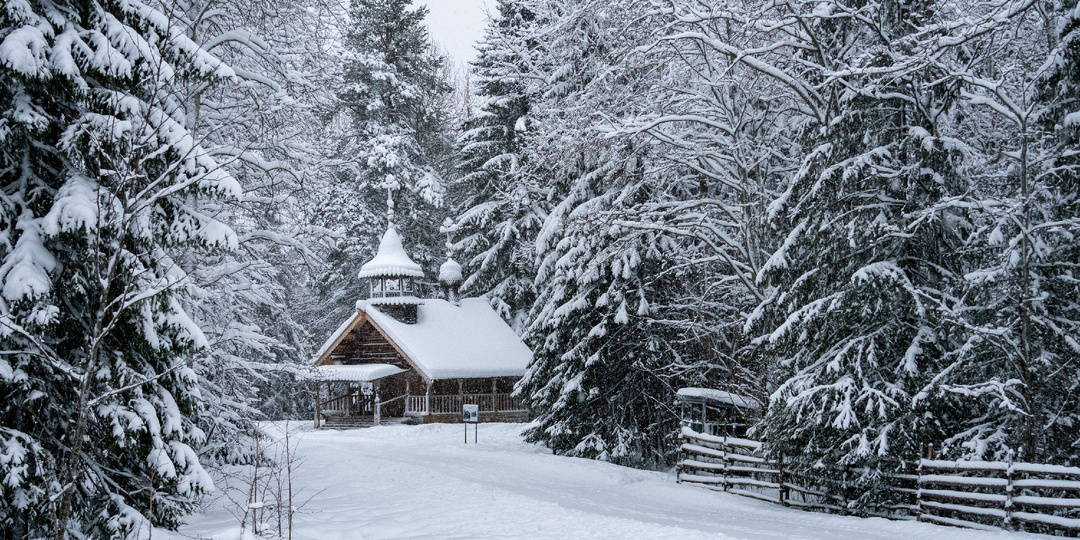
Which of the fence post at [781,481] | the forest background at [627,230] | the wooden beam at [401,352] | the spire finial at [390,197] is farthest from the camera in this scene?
the spire finial at [390,197]

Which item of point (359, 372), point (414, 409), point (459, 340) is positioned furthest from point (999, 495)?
point (414, 409)

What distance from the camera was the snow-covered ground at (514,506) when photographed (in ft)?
33.7

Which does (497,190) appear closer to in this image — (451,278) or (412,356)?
(451,278)

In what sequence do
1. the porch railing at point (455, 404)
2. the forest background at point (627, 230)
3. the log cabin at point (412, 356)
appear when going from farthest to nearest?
the porch railing at point (455, 404) → the log cabin at point (412, 356) → the forest background at point (627, 230)

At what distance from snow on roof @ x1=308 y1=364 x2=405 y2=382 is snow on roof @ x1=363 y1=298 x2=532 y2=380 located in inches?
49.9

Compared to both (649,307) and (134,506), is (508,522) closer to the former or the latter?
(134,506)

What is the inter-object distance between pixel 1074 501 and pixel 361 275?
26.3 meters

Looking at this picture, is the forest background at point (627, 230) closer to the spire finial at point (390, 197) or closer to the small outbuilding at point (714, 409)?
the small outbuilding at point (714, 409)

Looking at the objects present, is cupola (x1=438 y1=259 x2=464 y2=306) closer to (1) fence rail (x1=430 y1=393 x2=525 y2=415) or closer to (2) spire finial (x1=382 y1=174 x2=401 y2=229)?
(2) spire finial (x1=382 y1=174 x2=401 y2=229)

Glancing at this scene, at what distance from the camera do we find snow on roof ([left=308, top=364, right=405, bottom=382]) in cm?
2794

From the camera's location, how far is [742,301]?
19141mm

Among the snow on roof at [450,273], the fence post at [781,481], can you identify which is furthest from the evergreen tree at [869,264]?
the snow on roof at [450,273]

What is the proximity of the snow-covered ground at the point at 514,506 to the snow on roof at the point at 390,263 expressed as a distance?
35.5 feet

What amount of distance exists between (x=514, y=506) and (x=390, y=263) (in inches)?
773
